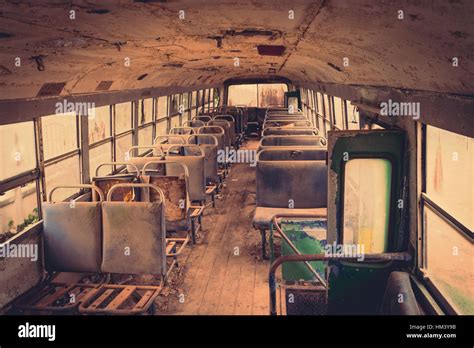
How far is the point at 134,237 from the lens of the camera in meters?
4.44

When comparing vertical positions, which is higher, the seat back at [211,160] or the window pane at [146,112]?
the window pane at [146,112]

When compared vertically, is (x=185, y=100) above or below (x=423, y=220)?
above

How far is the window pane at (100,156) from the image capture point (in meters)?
6.90

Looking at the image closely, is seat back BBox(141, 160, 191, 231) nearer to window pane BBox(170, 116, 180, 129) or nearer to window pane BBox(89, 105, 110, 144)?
window pane BBox(89, 105, 110, 144)

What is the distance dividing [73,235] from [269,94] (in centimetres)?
1837

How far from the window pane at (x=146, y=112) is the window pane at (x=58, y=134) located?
3377 mm

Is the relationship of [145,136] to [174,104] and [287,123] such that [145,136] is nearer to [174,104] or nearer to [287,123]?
[174,104]

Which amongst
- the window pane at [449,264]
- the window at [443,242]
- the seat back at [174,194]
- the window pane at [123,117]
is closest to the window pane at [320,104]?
the window pane at [123,117]

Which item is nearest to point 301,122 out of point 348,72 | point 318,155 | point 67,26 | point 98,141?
point 318,155

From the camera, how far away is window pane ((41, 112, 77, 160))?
5.19 meters

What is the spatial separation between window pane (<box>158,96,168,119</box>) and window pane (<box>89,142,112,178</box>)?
12.0ft

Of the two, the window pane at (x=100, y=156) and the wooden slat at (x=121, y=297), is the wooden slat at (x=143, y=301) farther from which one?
the window pane at (x=100, y=156)

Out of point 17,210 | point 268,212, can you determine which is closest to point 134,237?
point 17,210
